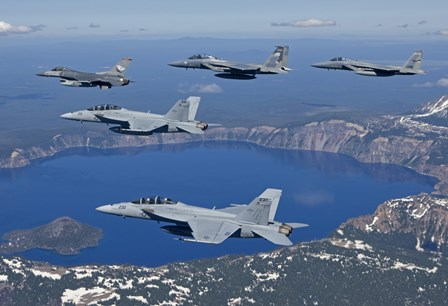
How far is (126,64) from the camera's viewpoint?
354 ft

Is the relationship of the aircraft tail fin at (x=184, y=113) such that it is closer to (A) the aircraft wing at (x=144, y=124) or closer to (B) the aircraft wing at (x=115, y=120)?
(A) the aircraft wing at (x=144, y=124)

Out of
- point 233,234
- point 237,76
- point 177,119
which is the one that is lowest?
point 233,234

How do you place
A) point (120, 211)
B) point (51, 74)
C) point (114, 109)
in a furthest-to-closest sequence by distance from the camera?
point (51, 74) → point (114, 109) → point (120, 211)

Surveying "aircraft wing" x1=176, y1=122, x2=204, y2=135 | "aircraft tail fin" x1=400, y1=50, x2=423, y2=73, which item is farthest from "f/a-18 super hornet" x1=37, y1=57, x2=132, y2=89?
"aircraft tail fin" x1=400, y1=50, x2=423, y2=73

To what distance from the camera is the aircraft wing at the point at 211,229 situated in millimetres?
67475

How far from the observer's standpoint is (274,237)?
2847 inches

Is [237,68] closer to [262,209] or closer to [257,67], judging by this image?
[257,67]

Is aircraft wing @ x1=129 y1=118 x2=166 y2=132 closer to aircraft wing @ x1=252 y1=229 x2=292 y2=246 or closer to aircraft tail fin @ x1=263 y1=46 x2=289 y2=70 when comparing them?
aircraft tail fin @ x1=263 y1=46 x2=289 y2=70

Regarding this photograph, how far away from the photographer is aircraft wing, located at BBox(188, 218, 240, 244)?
67.5 meters

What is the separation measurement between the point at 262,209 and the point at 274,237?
4.53m

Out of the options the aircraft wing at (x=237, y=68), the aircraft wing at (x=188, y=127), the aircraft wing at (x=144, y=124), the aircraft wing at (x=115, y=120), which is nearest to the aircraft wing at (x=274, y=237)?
the aircraft wing at (x=188, y=127)

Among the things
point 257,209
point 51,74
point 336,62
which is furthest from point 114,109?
point 336,62

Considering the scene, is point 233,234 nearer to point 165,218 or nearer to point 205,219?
point 205,219

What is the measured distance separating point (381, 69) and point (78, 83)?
57349mm
